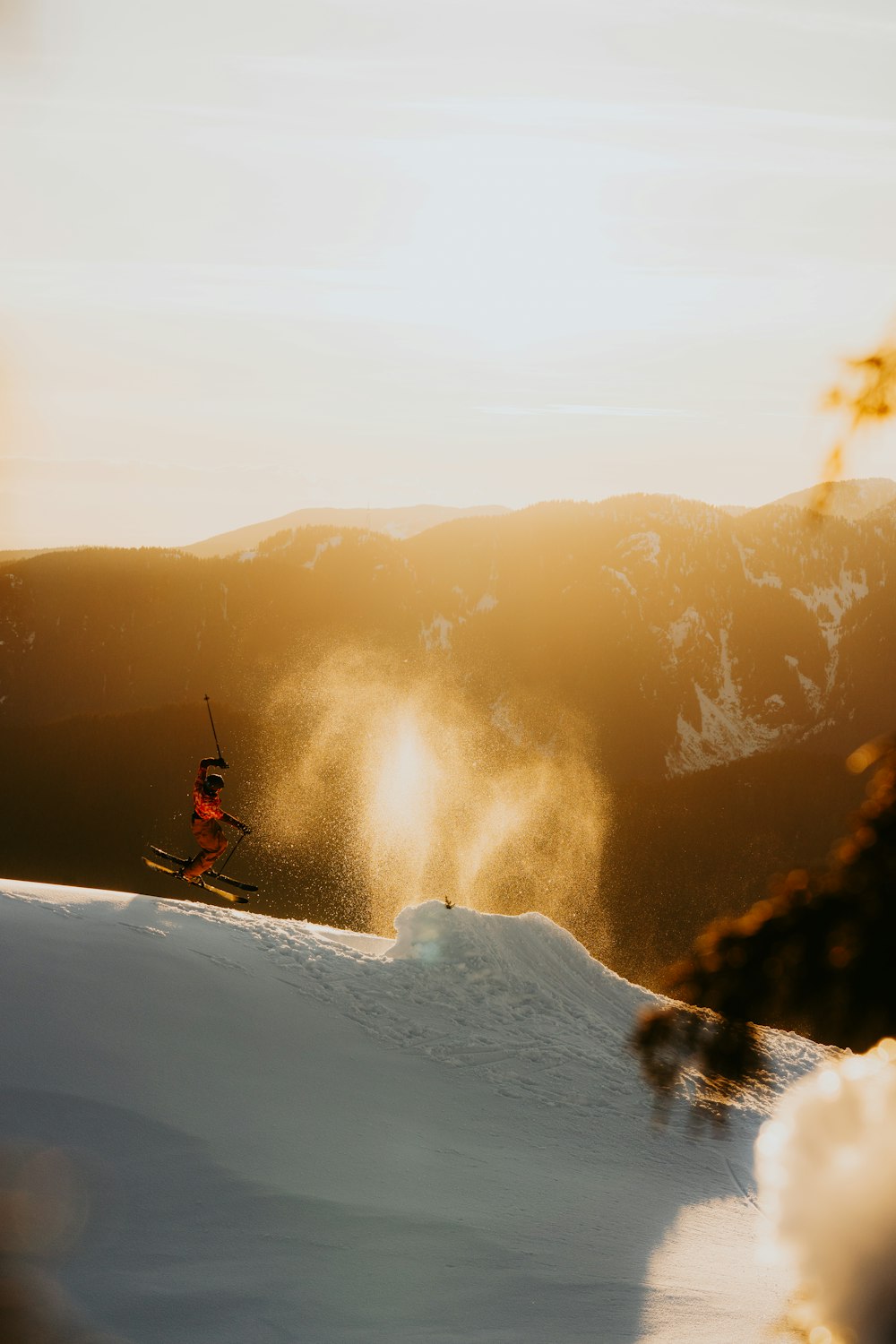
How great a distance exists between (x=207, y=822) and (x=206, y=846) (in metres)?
0.65

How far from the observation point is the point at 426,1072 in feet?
65.6

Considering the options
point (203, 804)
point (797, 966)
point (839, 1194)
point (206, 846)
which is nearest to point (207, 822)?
point (206, 846)

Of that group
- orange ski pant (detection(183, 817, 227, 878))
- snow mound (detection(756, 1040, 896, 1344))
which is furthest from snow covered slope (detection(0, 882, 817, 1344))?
snow mound (detection(756, 1040, 896, 1344))

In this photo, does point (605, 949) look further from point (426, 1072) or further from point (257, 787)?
point (426, 1072)

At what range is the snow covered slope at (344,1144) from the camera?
39.7 ft

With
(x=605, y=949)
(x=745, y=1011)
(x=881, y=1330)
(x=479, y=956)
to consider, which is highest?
(x=745, y=1011)

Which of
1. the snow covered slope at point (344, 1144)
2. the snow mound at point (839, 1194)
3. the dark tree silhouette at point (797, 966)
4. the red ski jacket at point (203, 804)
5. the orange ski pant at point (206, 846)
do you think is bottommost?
the snow covered slope at point (344, 1144)

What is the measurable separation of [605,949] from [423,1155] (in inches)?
3963

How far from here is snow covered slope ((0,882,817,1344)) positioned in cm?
1209

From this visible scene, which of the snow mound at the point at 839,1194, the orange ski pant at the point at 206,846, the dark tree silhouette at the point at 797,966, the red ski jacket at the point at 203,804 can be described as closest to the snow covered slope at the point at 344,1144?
the orange ski pant at the point at 206,846

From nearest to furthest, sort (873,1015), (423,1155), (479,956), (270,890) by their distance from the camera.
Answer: (873,1015)
(423,1155)
(479,956)
(270,890)

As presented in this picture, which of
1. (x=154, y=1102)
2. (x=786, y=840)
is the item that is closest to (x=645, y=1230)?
(x=154, y=1102)

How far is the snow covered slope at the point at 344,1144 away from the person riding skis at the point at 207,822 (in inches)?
49.2

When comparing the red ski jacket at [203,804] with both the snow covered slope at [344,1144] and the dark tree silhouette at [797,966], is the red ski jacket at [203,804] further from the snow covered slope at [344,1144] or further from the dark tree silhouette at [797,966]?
the dark tree silhouette at [797,966]
